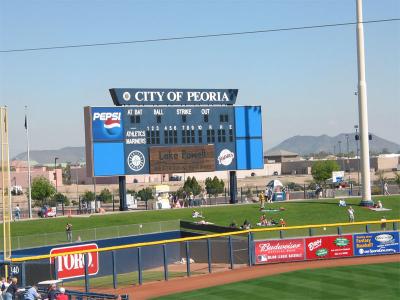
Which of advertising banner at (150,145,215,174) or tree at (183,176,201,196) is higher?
advertising banner at (150,145,215,174)

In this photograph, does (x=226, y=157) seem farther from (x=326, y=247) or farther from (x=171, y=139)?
(x=326, y=247)

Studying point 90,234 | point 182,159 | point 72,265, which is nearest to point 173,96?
point 182,159

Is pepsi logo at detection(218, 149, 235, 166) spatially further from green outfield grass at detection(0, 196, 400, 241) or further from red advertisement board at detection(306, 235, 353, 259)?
red advertisement board at detection(306, 235, 353, 259)

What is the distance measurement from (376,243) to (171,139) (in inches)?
958

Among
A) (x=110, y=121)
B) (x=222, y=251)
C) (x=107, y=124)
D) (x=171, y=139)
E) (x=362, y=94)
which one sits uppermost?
(x=362, y=94)

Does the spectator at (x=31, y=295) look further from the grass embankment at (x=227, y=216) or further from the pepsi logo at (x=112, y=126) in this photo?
the pepsi logo at (x=112, y=126)

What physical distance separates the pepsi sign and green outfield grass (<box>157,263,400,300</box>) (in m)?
26.5

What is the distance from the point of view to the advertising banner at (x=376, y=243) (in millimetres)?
32969

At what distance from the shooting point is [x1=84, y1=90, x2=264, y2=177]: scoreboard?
5194 centimetres

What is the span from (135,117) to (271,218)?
42.3 ft

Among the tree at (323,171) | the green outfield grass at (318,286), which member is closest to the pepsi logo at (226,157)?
the green outfield grass at (318,286)

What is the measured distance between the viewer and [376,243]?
33281mm

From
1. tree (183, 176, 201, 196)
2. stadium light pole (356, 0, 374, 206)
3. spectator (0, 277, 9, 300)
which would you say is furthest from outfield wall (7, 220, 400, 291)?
tree (183, 176, 201, 196)

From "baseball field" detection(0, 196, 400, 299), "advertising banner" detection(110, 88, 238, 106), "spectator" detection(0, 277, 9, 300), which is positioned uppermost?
"advertising banner" detection(110, 88, 238, 106)
